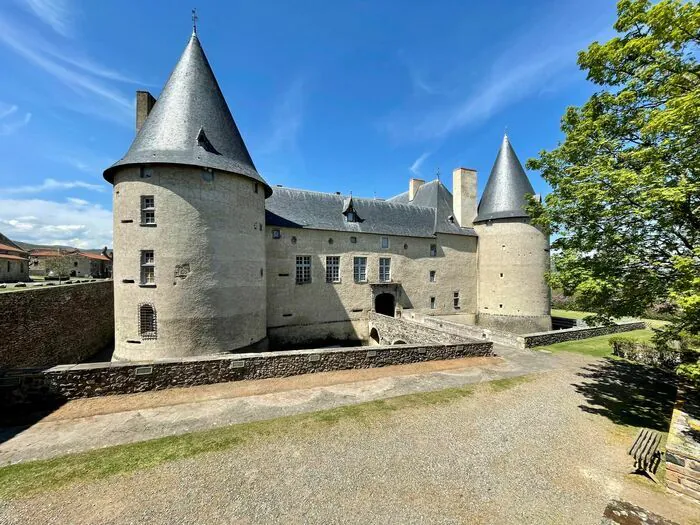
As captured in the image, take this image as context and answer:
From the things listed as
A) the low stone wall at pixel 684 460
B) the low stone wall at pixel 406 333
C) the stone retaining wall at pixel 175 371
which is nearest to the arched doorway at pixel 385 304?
the low stone wall at pixel 406 333

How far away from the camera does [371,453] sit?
5.66 metres

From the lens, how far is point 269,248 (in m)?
17.2

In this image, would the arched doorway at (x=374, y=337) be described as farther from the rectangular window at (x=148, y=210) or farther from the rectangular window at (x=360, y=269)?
the rectangular window at (x=148, y=210)

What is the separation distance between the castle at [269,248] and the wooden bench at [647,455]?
10240 millimetres

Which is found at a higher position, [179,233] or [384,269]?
[179,233]

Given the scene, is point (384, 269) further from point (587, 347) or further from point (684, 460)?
point (684, 460)

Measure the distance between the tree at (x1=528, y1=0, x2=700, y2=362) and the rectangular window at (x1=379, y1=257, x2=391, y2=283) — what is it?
12835mm

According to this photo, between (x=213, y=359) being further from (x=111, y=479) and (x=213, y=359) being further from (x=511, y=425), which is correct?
(x=511, y=425)

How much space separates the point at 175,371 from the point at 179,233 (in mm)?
5465

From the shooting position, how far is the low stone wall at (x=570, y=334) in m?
14.3

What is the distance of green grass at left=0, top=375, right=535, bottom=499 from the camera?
483cm

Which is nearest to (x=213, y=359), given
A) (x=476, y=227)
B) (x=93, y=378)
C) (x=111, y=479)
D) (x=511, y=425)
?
(x=93, y=378)

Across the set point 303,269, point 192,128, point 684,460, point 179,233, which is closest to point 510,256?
point 303,269

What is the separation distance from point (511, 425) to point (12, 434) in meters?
11.2
